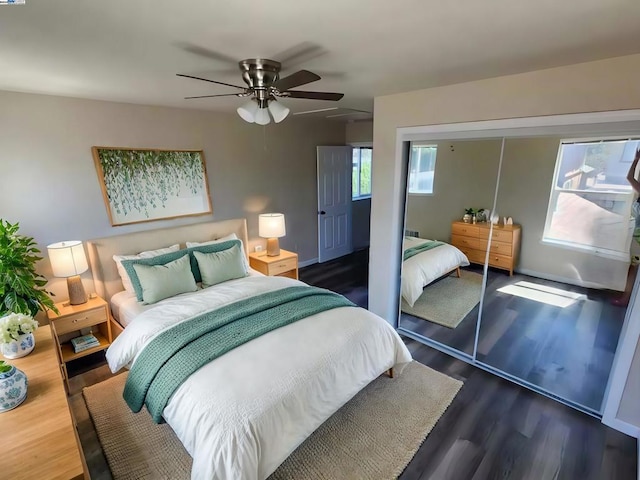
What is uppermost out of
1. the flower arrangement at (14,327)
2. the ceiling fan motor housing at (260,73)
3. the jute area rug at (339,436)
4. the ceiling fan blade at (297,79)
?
the ceiling fan motor housing at (260,73)

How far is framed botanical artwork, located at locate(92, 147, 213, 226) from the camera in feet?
10.1

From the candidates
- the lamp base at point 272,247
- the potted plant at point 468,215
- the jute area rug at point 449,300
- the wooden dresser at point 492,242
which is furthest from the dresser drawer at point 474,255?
the lamp base at point 272,247

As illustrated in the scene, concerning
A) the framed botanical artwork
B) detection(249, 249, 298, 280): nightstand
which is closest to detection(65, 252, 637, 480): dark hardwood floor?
the framed botanical artwork

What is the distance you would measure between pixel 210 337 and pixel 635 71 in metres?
3.02

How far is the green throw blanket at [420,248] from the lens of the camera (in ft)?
9.82

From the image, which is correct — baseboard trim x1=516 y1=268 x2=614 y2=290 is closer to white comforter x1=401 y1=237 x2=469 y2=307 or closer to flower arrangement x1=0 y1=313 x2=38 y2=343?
white comforter x1=401 y1=237 x2=469 y2=307

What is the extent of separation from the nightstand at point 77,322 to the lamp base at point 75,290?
0.14 ft

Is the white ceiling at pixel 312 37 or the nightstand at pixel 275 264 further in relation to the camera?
the nightstand at pixel 275 264

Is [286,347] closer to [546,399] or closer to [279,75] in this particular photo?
[279,75]

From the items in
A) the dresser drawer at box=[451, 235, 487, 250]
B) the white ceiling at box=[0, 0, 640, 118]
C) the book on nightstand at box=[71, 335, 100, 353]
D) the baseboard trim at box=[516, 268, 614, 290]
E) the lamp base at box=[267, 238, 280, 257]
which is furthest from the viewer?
the lamp base at box=[267, 238, 280, 257]

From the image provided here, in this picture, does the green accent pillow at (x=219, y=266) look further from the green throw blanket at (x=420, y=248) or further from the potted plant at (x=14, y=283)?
Answer: the green throw blanket at (x=420, y=248)

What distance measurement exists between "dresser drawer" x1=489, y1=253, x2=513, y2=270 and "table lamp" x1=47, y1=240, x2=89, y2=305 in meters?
3.53

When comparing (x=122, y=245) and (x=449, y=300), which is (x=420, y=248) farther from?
(x=122, y=245)

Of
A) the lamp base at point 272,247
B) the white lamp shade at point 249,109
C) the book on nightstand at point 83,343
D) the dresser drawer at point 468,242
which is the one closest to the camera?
the white lamp shade at point 249,109
